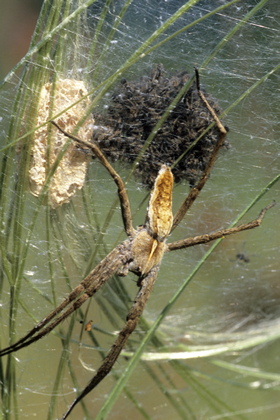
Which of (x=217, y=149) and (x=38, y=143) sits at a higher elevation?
(x=217, y=149)

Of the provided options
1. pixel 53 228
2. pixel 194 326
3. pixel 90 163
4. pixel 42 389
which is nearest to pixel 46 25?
pixel 90 163

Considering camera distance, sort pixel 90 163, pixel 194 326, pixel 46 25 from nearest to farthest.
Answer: pixel 46 25
pixel 90 163
pixel 194 326

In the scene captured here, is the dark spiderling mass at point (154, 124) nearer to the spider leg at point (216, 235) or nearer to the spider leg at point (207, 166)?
the spider leg at point (207, 166)

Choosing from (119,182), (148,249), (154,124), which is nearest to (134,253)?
(148,249)

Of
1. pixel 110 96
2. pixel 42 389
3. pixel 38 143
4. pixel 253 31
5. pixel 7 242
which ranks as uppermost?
pixel 253 31

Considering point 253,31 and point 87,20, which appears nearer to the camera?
point 87,20

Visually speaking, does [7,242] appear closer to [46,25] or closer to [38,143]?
[38,143]
